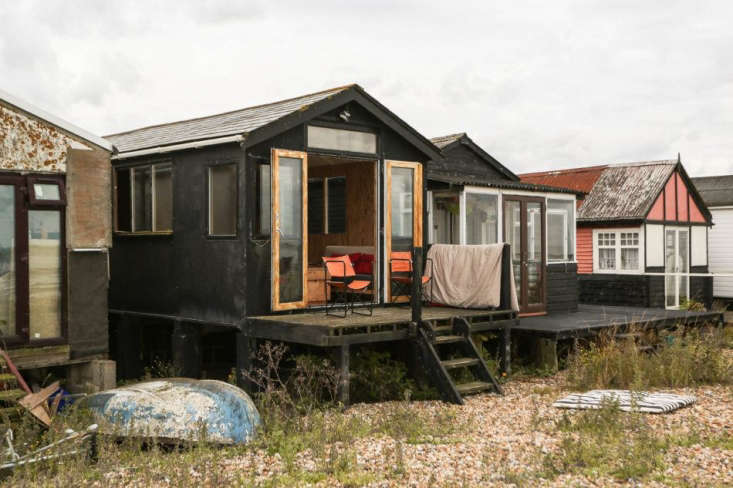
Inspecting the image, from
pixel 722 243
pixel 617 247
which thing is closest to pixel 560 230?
pixel 617 247

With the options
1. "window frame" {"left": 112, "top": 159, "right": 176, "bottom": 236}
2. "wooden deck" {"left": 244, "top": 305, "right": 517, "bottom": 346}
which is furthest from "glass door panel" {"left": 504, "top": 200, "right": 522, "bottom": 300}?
"window frame" {"left": 112, "top": 159, "right": 176, "bottom": 236}

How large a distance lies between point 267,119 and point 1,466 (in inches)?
232

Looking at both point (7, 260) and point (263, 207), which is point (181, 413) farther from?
point (263, 207)

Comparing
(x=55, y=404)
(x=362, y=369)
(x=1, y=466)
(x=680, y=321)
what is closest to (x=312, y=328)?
(x=362, y=369)

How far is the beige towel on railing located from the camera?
12.1 meters

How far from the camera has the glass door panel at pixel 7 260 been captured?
9.44m

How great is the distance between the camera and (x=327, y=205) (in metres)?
14.2

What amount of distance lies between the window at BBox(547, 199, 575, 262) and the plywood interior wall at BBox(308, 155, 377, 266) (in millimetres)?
4266

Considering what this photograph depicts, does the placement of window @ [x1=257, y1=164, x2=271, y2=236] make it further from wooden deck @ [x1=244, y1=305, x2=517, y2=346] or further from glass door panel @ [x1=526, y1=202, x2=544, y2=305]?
glass door panel @ [x1=526, y1=202, x2=544, y2=305]

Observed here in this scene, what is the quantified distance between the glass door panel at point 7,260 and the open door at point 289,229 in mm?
3200

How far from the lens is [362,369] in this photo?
424 inches

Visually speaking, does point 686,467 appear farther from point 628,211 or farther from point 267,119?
point 628,211

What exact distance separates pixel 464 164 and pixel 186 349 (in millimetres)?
8372

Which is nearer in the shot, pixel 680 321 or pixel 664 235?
pixel 680 321
